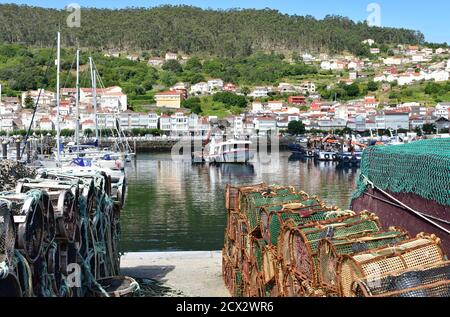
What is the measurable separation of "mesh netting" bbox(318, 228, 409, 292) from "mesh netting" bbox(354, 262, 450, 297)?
54cm

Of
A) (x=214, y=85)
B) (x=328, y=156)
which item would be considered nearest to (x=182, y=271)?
(x=328, y=156)

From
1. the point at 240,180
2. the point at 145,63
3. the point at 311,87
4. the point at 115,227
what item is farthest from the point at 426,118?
the point at 115,227

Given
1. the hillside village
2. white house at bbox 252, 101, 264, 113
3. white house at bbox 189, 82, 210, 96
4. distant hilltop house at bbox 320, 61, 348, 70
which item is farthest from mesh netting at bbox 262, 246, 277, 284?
distant hilltop house at bbox 320, 61, 348, 70

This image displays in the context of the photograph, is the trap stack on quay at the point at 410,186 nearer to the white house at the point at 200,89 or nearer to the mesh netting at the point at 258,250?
the mesh netting at the point at 258,250

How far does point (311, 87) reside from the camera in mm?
94375

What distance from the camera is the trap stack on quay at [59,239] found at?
144 inches

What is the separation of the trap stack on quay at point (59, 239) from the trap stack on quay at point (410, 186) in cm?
248

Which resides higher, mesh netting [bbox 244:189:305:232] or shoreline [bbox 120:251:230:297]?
mesh netting [bbox 244:189:305:232]

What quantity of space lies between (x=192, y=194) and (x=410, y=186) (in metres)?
16.4

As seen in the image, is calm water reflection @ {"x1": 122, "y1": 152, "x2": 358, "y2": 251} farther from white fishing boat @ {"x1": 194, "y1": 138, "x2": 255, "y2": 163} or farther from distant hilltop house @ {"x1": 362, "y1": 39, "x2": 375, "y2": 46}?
distant hilltop house @ {"x1": 362, "y1": 39, "x2": 375, "y2": 46}

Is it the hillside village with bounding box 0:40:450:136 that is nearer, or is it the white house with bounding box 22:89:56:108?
the hillside village with bounding box 0:40:450:136

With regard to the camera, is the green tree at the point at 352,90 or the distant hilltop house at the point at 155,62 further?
the distant hilltop house at the point at 155,62

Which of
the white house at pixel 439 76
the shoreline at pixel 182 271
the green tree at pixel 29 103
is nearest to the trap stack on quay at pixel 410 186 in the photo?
the shoreline at pixel 182 271

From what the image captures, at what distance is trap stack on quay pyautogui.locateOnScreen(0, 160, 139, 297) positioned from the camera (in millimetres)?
3658
